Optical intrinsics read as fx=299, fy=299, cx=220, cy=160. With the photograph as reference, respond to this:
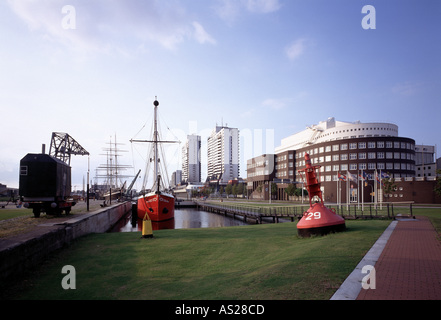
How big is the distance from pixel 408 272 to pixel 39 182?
2419 centimetres

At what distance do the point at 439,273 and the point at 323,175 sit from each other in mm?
84934

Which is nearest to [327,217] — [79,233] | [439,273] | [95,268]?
[439,273]

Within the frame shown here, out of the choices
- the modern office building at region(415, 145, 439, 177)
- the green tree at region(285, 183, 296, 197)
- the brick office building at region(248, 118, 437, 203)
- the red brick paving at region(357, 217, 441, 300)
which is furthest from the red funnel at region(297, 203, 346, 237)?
the modern office building at region(415, 145, 439, 177)

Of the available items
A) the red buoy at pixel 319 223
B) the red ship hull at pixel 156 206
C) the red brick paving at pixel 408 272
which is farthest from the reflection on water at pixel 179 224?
the red brick paving at pixel 408 272

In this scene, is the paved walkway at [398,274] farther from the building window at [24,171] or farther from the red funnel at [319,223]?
the building window at [24,171]

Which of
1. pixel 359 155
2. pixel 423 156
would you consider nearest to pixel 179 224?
pixel 359 155

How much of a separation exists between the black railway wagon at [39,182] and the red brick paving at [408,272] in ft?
74.8

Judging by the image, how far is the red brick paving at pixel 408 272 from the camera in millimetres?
6621

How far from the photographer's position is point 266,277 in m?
8.52

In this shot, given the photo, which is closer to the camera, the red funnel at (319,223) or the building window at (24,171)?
the red funnel at (319,223)

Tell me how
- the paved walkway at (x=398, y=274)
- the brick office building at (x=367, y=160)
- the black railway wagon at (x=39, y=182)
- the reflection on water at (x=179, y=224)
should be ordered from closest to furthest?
the paved walkway at (x=398, y=274)
the black railway wagon at (x=39, y=182)
the reflection on water at (x=179, y=224)
the brick office building at (x=367, y=160)

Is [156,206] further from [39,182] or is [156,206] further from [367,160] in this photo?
[367,160]

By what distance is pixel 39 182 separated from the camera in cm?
2300

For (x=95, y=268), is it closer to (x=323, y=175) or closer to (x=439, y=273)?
(x=439, y=273)
